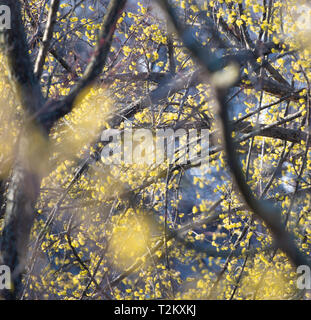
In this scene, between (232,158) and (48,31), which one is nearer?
(232,158)

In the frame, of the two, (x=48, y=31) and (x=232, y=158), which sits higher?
(x=48, y=31)

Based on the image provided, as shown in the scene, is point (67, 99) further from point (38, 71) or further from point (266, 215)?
point (266, 215)

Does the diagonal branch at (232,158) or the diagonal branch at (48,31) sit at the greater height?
the diagonal branch at (48,31)

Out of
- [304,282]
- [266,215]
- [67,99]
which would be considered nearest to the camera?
[266,215]

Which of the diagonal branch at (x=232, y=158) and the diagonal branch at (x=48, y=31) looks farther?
the diagonal branch at (x=48, y=31)

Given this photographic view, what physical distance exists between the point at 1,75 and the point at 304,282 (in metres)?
4.16

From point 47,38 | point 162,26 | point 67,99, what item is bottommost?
point 67,99

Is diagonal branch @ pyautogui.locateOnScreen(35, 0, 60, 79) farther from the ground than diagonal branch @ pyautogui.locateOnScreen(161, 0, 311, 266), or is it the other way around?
diagonal branch @ pyautogui.locateOnScreen(35, 0, 60, 79)

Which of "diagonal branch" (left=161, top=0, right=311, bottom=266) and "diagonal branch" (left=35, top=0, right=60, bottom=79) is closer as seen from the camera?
"diagonal branch" (left=161, top=0, right=311, bottom=266)

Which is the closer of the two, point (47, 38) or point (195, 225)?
point (47, 38)
